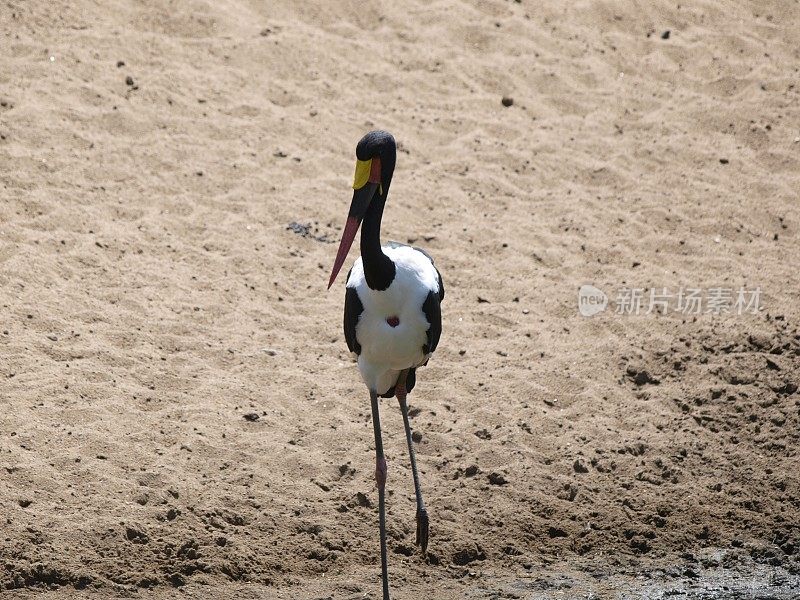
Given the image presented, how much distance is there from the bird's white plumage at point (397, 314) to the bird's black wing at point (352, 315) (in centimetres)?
2

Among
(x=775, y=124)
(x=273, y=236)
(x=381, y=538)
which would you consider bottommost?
(x=381, y=538)

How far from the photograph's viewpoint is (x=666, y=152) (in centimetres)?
891

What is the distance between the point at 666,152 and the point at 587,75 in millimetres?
1023

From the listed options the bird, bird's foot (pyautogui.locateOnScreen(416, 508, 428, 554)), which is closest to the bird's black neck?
the bird

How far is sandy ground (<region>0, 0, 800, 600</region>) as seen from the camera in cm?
578

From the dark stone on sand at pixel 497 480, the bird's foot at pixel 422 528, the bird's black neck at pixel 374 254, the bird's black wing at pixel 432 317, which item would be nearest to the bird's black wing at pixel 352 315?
the bird's black neck at pixel 374 254

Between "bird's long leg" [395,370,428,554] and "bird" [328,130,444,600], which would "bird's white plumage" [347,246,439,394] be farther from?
"bird's long leg" [395,370,428,554]

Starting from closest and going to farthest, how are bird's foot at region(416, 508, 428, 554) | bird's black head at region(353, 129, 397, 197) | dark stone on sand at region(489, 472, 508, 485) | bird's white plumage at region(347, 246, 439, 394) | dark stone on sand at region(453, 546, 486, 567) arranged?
bird's black head at region(353, 129, 397, 197)
bird's white plumage at region(347, 246, 439, 394)
bird's foot at region(416, 508, 428, 554)
dark stone on sand at region(453, 546, 486, 567)
dark stone on sand at region(489, 472, 508, 485)

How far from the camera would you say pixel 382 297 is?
544cm

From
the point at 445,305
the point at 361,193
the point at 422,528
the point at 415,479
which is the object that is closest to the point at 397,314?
the point at 361,193

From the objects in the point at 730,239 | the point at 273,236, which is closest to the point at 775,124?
the point at 730,239

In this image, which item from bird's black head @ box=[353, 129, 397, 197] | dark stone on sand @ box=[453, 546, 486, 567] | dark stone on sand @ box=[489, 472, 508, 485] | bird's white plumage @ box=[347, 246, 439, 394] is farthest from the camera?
dark stone on sand @ box=[489, 472, 508, 485]

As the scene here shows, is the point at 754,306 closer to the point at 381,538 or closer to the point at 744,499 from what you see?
the point at 744,499

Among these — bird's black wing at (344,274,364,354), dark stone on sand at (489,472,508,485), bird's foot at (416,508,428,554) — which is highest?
bird's black wing at (344,274,364,354)
